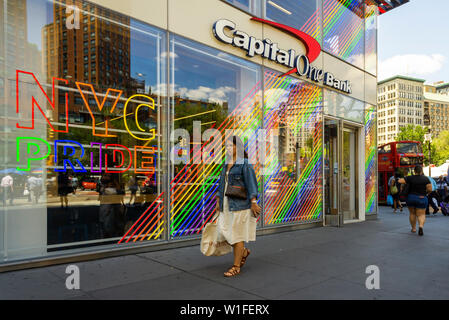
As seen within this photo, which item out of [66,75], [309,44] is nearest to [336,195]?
[309,44]

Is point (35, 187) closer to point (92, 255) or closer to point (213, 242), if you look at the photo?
point (92, 255)

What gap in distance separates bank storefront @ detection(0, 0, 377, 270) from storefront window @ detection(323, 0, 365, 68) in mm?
484

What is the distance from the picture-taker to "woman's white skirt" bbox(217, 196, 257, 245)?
16.5ft

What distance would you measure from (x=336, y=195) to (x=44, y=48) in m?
8.65

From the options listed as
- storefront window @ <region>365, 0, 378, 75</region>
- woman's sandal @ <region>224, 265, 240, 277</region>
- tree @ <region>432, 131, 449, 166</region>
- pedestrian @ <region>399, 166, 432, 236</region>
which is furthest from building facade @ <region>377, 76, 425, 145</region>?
woman's sandal @ <region>224, 265, 240, 277</region>

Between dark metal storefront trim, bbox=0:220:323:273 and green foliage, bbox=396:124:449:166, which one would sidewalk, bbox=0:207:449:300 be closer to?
dark metal storefront trim, bbox=0:220:323:273

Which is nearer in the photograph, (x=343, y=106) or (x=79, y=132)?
(x=79, y=132)

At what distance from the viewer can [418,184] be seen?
9078 mm

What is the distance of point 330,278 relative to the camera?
4.86m

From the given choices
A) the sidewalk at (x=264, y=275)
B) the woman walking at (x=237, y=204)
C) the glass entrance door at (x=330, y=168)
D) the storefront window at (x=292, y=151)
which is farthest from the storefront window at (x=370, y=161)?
the woman walking at (x=237, y=204)

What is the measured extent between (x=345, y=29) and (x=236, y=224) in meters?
9.42

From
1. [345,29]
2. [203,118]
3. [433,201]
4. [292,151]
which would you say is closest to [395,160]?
[433,201]

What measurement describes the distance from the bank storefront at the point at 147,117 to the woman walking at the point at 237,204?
1.86 meters
